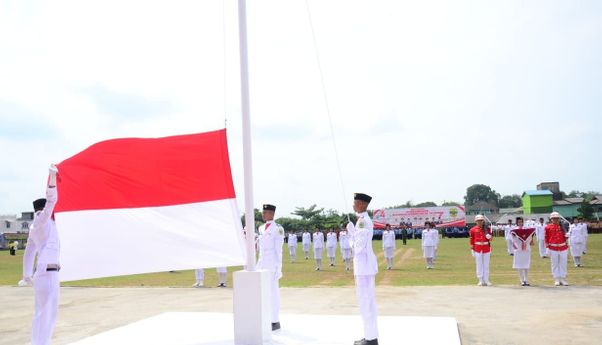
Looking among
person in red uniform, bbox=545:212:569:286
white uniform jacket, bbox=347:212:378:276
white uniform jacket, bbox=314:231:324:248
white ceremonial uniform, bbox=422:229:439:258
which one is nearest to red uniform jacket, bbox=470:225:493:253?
person in red uniform, bbox=545:212:569:286

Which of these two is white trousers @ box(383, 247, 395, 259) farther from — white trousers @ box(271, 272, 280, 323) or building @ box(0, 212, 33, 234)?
building @ box(0, 212, 33, 234)

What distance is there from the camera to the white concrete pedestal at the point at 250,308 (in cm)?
618

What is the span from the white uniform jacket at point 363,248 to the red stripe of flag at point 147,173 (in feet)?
5.76

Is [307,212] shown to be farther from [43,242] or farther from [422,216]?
[43,242]

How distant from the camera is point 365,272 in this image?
6.73m

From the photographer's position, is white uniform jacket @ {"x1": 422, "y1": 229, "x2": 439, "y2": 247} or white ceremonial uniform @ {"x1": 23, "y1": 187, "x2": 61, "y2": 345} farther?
white uniform jacket @ {"x1": 422, "y1": 229, "x2": 439, "y2": 247}

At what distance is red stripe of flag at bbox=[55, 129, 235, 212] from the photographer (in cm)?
611

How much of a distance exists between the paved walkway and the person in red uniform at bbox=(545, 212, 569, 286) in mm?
1069

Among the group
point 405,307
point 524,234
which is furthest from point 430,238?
point 405,307

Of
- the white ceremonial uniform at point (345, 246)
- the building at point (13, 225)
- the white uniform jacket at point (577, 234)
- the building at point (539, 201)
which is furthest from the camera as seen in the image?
the building at point (13, 225)

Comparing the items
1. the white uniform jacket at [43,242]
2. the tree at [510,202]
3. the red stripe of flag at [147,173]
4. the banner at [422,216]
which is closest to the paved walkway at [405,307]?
the white uniform jacket at [43,242]

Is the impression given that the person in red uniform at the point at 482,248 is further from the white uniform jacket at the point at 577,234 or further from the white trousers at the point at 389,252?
the white uniform jacket at the point at 577,234

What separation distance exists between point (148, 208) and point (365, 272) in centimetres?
291

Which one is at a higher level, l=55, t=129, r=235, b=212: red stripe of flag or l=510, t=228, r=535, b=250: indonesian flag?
l=55, t=129, r=235, b=212: red stripe of flag
